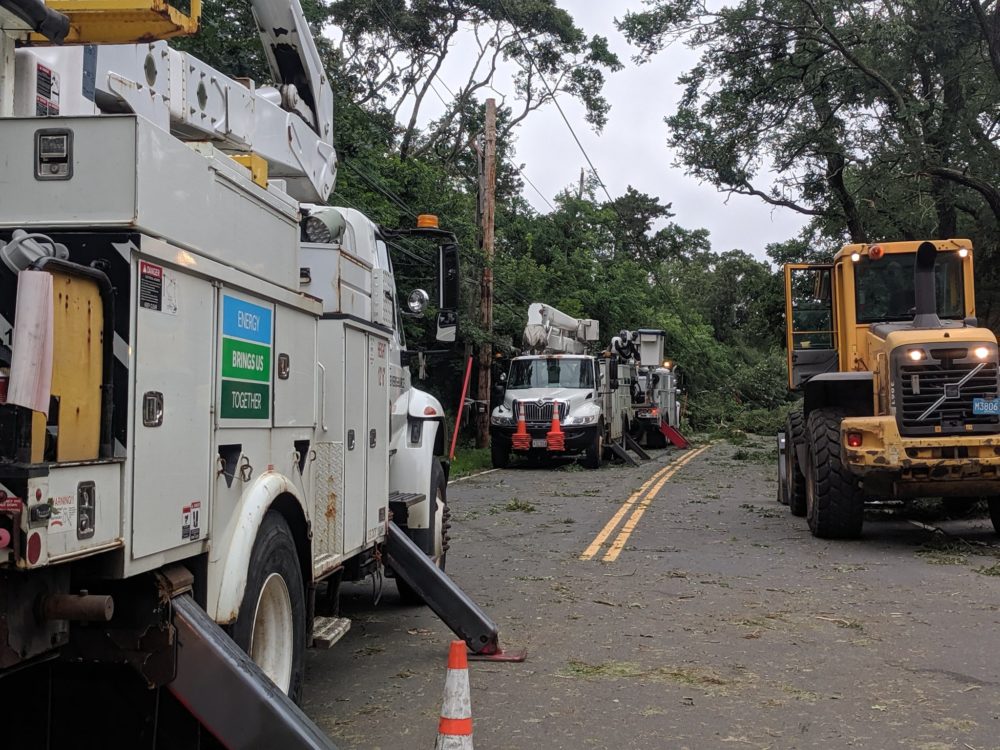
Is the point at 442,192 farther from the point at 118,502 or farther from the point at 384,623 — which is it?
the point at 118,502

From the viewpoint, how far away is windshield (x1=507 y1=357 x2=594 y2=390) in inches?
1018

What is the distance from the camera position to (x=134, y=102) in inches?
214

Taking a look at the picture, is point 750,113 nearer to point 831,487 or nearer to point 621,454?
point 621,454

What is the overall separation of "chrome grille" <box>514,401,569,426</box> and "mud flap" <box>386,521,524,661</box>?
1770 cm

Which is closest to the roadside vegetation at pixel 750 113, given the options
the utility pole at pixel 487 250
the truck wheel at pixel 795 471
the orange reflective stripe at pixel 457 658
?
the utility pole at pixel 487 250

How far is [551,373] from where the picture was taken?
2595cm

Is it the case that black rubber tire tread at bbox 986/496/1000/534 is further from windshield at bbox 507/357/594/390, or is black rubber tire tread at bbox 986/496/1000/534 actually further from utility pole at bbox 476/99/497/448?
utility pole at bbox 476/99/497/448

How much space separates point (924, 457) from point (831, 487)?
108 centimetres

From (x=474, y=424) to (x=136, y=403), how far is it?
26.5 m

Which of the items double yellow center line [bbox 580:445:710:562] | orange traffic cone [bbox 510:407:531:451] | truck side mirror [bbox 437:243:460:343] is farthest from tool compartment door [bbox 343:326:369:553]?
orange traffic cone [bbox 510:407:531:451]

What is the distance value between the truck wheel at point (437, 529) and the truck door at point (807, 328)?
6647 mm

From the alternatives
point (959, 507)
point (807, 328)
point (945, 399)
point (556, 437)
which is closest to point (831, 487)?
point (945, 399)

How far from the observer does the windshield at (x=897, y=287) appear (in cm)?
1292

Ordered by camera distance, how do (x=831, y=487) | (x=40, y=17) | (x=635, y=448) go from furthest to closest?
(x=635, y=448)
(x=831, y=487)
(x=40, y=17)
